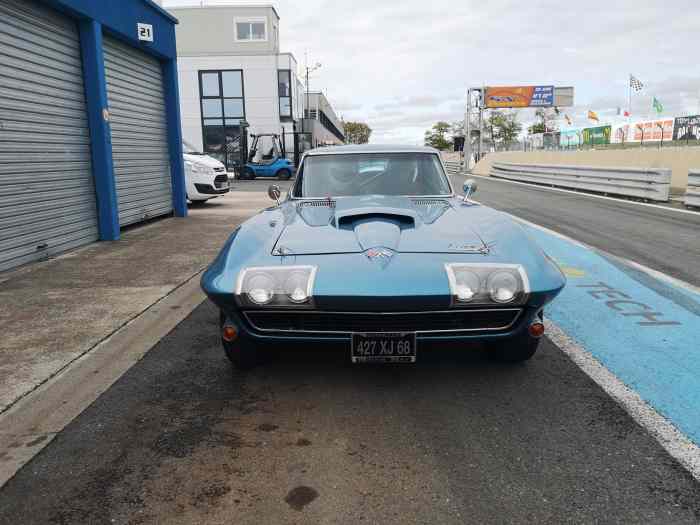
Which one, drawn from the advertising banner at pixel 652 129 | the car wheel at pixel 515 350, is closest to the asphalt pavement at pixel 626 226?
the car wheel at pixel 515 350

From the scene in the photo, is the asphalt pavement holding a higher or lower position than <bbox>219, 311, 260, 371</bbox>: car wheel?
lower

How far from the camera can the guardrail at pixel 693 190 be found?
41.1ft

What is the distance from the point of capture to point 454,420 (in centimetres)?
285

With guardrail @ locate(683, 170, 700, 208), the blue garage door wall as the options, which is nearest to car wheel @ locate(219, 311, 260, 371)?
the blue garage door wall

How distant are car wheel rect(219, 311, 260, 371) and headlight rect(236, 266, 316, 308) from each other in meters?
0.43

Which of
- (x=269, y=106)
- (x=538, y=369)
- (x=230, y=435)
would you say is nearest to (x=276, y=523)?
(x=230, y=435)

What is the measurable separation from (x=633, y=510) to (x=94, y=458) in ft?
7.23

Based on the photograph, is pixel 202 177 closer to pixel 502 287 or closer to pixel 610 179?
pixel 610 179

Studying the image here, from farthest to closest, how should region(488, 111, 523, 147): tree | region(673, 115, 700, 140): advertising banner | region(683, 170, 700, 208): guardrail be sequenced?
region(488, 111, 523, 147): tree < region(673, 115, 700, 140): advertising banner < region(683, 170, 700, 208): guardrail

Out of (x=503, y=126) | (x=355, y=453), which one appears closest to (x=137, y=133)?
(x=355, y=453)

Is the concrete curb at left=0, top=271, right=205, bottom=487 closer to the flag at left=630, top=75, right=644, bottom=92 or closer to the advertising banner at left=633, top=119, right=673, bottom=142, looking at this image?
the advertising banner at left=633, top=119, right=673, bottom=142

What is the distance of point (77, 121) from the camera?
830 cm

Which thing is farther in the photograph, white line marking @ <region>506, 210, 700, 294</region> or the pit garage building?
the pit garage building

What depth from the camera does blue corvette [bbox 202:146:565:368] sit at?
2801 millimetres
